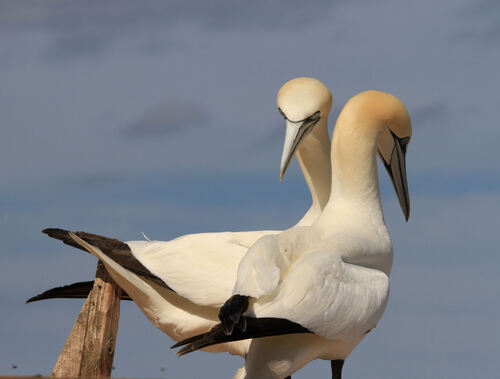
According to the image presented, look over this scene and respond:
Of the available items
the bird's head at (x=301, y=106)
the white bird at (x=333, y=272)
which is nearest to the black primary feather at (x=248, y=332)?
the white bird at (x=333, y=272)

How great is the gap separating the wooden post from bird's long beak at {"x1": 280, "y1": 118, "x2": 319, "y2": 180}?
6.53ft

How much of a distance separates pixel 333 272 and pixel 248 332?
1020 mm

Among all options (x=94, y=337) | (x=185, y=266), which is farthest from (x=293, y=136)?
(x=94, y=337)

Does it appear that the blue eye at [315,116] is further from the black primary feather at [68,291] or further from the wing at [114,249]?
the black primary feather at [68,291]

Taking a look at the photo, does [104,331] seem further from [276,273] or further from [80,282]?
[276,273]

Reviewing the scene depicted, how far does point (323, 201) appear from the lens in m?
10.7

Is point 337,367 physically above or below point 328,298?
below

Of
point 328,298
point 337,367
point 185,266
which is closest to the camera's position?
point 328,298

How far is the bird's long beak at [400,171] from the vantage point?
10117mm

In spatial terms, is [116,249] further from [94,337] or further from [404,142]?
[404,142]

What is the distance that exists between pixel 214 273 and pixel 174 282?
357 mm

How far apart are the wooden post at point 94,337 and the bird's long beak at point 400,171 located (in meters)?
2.87

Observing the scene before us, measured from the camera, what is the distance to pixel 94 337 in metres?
9.67

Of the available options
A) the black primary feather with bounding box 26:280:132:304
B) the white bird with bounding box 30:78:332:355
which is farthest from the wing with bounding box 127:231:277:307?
the black primary feather with bounding box 26:280:132:304
